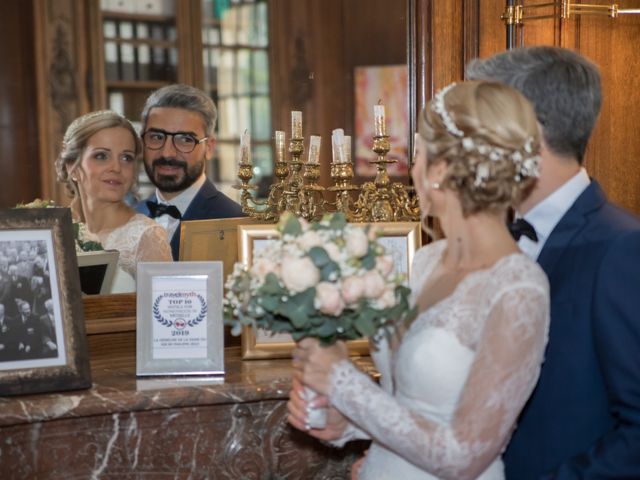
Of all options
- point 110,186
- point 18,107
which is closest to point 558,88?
point 110,186

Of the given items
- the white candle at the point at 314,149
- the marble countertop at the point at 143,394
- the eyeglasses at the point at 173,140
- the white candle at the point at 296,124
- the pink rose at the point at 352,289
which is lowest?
the marble countertop at the point at 143,394

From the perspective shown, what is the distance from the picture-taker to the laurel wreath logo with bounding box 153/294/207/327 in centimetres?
237

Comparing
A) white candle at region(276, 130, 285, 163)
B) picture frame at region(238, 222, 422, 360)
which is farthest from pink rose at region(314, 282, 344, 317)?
white candle at region(276, 130, 285, 163)

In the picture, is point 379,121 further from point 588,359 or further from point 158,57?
point 588,359

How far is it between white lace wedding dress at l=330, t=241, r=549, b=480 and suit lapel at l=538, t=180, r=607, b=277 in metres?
0.27

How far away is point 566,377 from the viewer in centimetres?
187

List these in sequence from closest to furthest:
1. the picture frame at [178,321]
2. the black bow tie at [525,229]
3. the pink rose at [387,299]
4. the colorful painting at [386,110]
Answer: the pink rose at [387,299], the black bow tie at [525,229], the picture frame at [178,321], the colorful painting at [386,110]

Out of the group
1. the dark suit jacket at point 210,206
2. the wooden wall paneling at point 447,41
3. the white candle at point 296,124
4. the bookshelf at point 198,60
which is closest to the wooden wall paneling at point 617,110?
the wooden wall paneling at point 447,41

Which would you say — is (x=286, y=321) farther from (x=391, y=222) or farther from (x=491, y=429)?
(x=391, y=222)

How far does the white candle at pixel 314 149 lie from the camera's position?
290cm

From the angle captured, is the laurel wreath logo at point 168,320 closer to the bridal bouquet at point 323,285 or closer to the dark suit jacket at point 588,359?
the bridal bouquet at point 323,285

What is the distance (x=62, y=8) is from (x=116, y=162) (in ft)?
1.63

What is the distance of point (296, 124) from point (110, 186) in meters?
0.66

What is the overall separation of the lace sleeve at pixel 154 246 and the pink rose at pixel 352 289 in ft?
4.00
